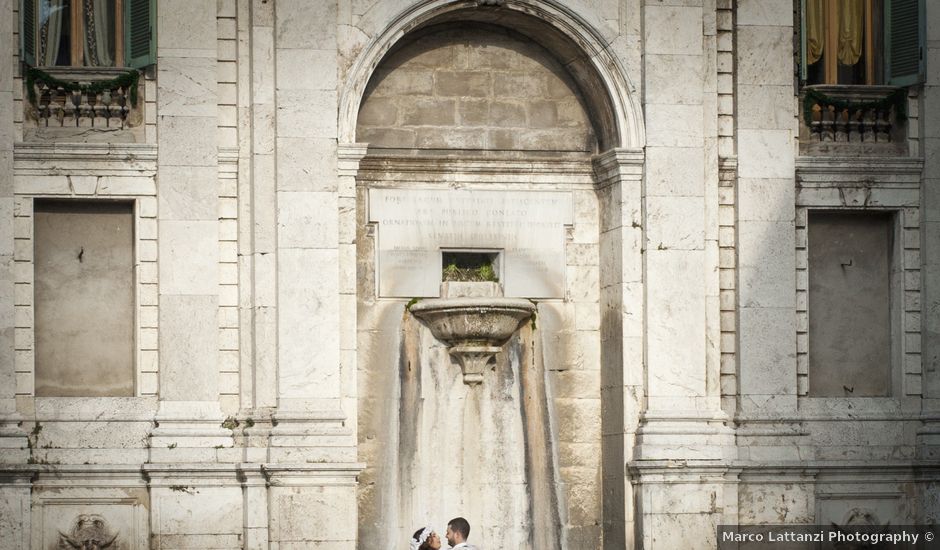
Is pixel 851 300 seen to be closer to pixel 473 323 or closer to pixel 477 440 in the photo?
pixel 473 323

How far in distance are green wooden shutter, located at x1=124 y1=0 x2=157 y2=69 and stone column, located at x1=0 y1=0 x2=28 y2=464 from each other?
1.38 metres

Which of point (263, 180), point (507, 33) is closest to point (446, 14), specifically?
point (507, 33)

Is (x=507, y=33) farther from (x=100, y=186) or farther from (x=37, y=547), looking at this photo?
(x=37, y=547)

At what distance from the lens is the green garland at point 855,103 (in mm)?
24922

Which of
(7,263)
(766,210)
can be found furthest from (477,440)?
(7,263)

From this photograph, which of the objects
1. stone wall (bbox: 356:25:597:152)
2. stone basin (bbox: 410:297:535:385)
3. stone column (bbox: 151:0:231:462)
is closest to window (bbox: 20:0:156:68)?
stone column (bbox: 151:0:231:462)

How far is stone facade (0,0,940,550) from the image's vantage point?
75.0ft

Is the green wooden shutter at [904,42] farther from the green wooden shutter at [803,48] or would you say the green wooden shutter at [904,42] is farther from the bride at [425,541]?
the bride at [425,541]

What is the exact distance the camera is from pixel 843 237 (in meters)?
25.2

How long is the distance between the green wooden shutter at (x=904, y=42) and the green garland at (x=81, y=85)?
9.78 meters

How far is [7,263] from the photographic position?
74.7 feet

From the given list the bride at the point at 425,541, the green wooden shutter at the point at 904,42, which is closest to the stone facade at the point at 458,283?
the green wooden shutter at the point at 904,42

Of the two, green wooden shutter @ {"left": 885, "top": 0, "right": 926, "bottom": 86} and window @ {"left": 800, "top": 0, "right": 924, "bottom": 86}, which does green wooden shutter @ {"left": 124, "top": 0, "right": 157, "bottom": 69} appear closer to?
window @ {"left": 800, "top": 0, "right": 924, "bottom": 86}

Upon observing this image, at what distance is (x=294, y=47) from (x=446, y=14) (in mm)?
2136
